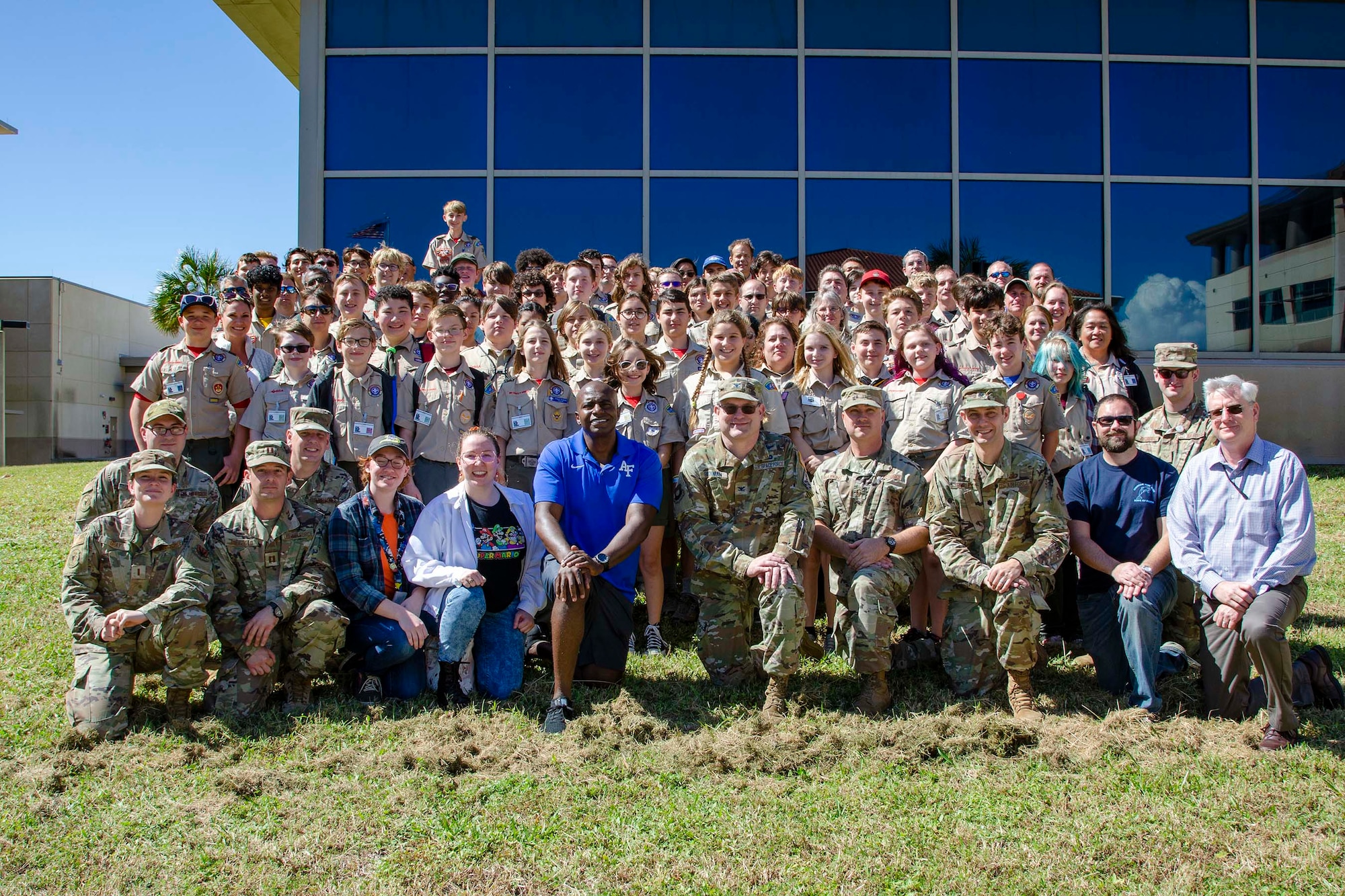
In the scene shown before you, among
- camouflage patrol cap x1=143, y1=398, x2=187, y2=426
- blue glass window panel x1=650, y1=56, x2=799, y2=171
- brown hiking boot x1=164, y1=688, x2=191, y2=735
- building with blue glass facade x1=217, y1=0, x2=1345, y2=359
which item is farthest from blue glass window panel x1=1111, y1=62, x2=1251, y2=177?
brown hiking boot x1=164, y1=688, x2=191, y2=735

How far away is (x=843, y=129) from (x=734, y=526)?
32.2 ft

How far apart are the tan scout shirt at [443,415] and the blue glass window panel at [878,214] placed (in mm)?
8234

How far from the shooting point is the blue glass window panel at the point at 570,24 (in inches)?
526

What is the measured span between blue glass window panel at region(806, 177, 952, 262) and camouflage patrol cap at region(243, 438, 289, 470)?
384 inches

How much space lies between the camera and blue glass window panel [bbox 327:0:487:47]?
13320 mm

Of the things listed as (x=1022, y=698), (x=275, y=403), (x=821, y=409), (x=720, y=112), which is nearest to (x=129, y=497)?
(x=275, y=403)

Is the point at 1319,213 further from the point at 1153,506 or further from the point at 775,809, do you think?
the point at 775,809

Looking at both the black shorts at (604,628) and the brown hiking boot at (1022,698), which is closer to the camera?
the brown hiking boot at (1022,698)

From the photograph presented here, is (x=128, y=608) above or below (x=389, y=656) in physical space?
above

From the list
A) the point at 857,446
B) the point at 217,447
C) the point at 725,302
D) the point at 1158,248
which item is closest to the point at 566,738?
the point at 857,446

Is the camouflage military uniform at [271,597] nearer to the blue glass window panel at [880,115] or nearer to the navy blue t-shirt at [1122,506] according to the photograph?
the navy blue t-shirt at [1122,506]

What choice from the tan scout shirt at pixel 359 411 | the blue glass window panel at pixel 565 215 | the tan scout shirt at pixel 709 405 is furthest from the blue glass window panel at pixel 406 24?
the tan scout shirt at pixel 709 405

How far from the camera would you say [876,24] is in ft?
44.3

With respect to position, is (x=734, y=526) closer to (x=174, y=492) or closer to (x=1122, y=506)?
(x=1122, y=506)
